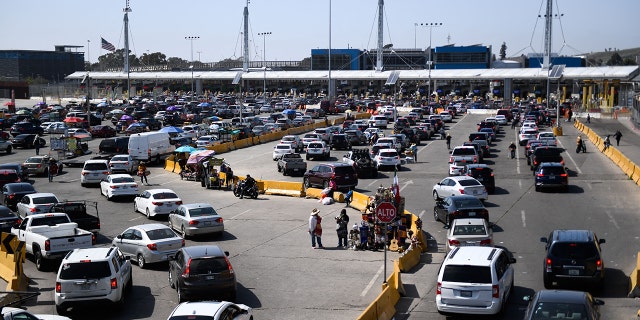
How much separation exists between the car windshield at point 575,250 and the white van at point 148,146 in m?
37.6

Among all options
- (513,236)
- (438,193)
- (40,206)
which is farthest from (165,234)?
(438,193)

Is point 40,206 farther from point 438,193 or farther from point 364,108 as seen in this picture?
point 364,108

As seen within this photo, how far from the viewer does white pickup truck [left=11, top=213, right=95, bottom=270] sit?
76.2ft

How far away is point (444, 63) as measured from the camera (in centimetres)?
19162

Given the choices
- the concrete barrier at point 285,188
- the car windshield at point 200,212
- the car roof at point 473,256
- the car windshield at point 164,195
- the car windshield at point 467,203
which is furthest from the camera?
the concrete barrier at point 285,188

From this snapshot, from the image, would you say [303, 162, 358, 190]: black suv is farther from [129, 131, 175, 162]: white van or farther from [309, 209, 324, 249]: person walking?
[129, 131, 175, 162]: white van

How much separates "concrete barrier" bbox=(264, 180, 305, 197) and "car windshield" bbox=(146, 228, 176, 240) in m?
15.0

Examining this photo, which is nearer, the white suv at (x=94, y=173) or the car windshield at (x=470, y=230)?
the car windshield at (x=470, y=230)

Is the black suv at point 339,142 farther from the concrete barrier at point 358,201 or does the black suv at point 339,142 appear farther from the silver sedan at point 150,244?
the silver sedan at point 150,244

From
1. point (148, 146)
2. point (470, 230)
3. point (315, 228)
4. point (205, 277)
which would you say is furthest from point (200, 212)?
point (148, 146)

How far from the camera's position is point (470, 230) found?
23188 mm

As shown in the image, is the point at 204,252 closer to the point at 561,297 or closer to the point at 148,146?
the point at 561,297

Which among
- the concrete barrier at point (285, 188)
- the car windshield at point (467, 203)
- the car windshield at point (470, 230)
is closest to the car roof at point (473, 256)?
the car windshield at point (470, 230)

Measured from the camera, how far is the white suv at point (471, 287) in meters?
16.9
